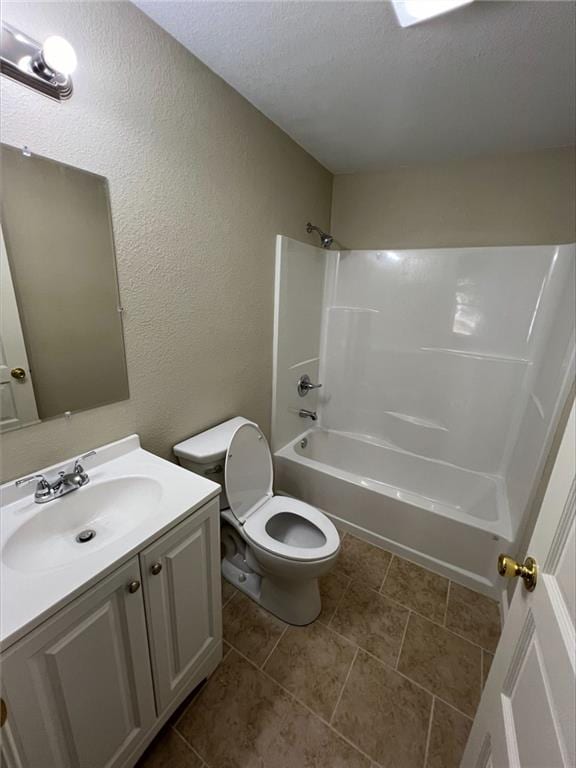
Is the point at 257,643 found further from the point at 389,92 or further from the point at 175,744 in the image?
the point at 389,92

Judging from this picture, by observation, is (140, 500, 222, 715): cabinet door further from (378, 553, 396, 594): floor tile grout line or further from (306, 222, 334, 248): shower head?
(306, 222, 334, 248): shower head

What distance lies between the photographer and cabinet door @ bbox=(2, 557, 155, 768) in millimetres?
667

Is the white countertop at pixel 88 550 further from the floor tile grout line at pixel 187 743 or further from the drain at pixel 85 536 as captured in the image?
the floor tile grout line at pixel 187 743

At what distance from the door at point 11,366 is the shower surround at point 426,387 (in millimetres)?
1282

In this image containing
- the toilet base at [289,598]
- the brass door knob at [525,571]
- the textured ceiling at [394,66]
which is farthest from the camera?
the toilet base at [289,598]

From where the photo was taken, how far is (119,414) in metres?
1.22

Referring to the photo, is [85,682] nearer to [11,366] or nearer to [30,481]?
[30,481]

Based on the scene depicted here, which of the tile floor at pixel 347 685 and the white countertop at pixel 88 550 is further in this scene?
the tile floor at pixel 347 685

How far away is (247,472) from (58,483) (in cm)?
81

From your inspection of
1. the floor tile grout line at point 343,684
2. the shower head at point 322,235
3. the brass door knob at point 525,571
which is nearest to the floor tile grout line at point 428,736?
the floor tile grout line at point 343,684

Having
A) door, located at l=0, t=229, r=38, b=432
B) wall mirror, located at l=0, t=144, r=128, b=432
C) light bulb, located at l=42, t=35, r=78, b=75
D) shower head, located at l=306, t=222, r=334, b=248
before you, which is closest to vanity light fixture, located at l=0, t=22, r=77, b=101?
light bulb, located at l=42, t=35, r=78, b=75

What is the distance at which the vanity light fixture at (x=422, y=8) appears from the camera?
899 millimetres

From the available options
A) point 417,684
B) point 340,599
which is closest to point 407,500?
point 340,599

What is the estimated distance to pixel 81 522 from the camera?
3.41ft
